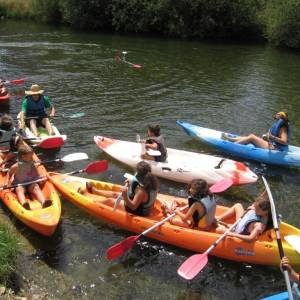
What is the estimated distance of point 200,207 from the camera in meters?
6.56

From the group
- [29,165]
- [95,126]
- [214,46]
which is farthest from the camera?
[214,46]

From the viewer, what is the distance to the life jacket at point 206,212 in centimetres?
653

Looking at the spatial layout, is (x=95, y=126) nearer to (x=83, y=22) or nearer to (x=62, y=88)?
(x=62, y=88)

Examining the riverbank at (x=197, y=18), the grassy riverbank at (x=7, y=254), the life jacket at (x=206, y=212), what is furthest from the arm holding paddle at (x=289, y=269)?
the riverbank at (x=197, y=18)

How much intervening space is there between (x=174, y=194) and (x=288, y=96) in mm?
8763

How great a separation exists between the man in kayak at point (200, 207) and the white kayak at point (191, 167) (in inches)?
75.9

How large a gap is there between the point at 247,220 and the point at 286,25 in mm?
21813

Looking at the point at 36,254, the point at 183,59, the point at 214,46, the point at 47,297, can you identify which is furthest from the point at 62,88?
the point at 214,46

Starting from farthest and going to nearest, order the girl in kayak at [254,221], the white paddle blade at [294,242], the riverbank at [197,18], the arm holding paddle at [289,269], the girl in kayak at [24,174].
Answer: the riverbank at [197,18] < the girl in kayak at [24,174] < the girl in kayak at [254,221] < the white paddle blade at [294,242] < the arm holding paddle at [289,269]

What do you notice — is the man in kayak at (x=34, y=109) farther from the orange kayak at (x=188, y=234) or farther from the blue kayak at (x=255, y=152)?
the blue kayak at (x=255, y=152)

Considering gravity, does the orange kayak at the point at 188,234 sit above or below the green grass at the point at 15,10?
below

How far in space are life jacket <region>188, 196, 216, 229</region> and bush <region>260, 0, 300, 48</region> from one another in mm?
21375

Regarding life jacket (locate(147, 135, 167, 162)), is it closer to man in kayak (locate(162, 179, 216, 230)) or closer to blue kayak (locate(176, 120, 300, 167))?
blue kayak (locate(176, 120, 300, 167))

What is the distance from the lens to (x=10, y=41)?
2378 cm
